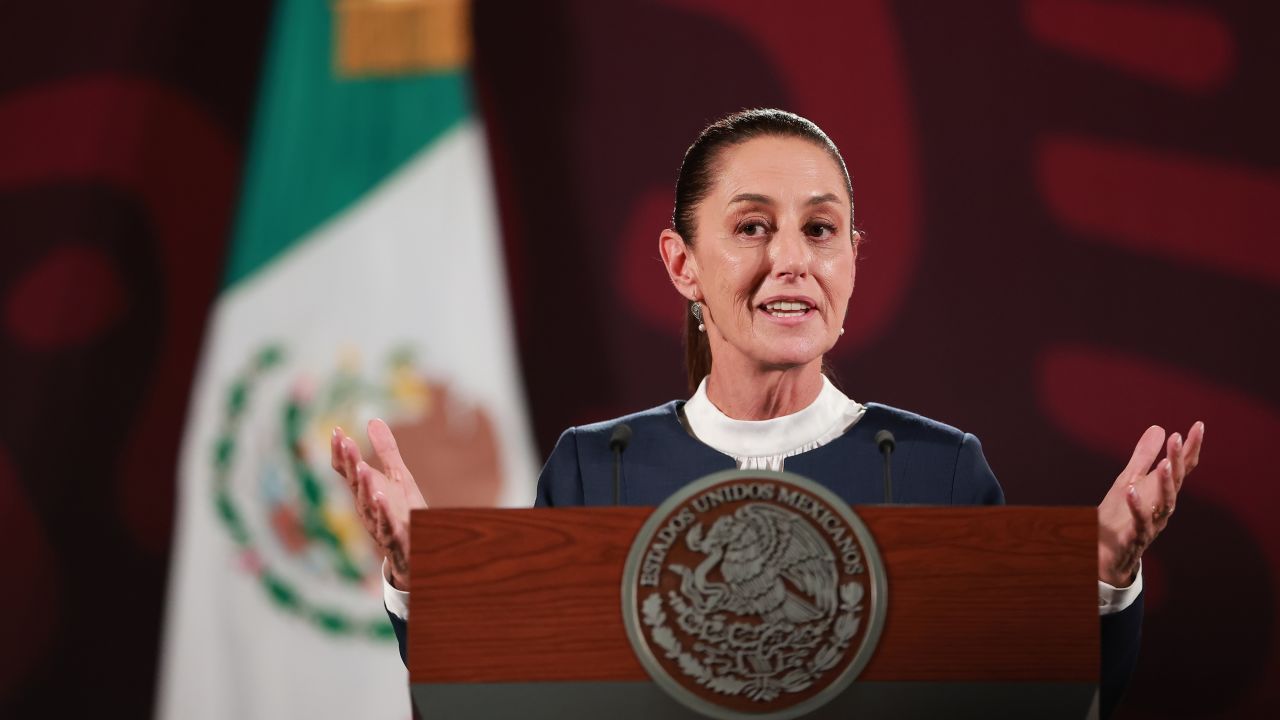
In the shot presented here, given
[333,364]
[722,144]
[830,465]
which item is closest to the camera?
[830,465]

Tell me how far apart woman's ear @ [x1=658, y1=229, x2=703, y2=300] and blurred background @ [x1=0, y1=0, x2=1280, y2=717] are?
130 centimetres

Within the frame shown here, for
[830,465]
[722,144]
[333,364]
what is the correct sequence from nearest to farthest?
1. [830,465]
2. [722,144]
3. [333,364]

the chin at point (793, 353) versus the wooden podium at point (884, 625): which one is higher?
the chin at point (793, 353)

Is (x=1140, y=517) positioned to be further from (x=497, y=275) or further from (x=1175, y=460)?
(x=497, y=275)

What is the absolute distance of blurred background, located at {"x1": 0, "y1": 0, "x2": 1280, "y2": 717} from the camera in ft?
10.8

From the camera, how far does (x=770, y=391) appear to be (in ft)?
6.58

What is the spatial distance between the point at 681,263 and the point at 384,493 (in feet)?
2.32

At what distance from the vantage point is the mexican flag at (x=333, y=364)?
3.53 m

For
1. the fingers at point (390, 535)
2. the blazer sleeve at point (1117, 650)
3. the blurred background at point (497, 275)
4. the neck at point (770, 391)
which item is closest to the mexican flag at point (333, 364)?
the blurred background at point (497, 275)

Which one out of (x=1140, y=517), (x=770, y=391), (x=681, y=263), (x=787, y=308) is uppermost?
(x=681, y=263)

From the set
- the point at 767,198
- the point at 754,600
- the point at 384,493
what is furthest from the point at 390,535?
the point at 767,198

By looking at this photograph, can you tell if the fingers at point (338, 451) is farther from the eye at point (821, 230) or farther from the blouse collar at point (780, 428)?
the eye at point (821, 230)

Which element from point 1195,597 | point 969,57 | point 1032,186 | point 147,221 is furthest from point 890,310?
point 147,221

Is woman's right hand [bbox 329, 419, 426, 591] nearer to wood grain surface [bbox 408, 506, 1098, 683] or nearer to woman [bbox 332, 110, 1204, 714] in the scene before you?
wood grain surface [bbox 408, 506, 1098, 683]
